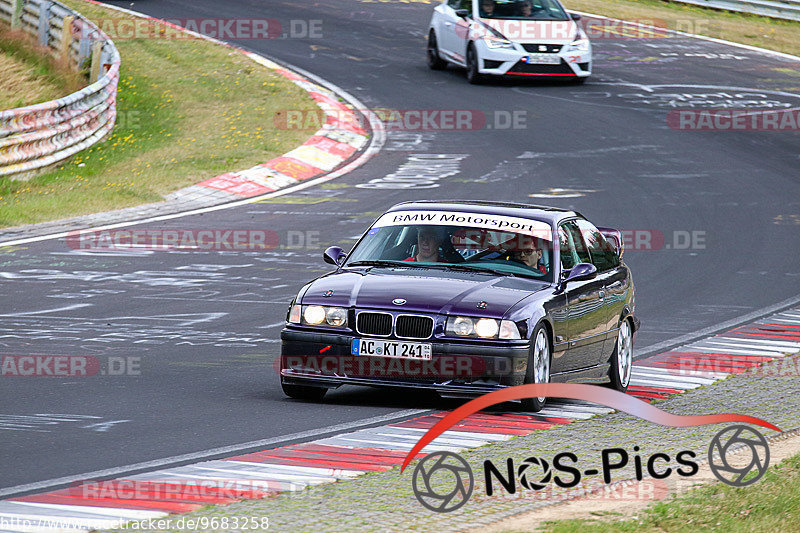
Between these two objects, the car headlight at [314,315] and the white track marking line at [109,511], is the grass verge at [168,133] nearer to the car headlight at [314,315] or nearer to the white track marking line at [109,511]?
the car headlight at [314,315]

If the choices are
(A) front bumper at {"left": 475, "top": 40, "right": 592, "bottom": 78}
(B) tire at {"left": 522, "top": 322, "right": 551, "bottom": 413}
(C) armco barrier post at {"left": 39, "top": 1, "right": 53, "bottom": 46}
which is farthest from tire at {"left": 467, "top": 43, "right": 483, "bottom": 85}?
(B) tire at {"left": 522, "top": 322, "right": 551, "bottom": 413}

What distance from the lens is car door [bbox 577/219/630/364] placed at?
34.7ft

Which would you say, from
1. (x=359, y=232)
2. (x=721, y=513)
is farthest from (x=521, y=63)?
(x=721, y=513)

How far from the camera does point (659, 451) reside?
7.91 m

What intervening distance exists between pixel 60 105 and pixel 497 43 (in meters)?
9.78

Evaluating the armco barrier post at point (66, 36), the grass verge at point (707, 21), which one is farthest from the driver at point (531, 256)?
the grass verge at point (707, 21)

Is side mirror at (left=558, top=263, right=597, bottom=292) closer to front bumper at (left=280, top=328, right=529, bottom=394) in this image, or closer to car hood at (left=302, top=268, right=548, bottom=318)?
car hood at (left=302, top=268, right=548, bottom=318)

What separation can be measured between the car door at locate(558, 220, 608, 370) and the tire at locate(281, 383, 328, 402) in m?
1.85

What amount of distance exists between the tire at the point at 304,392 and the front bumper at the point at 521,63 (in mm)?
19047

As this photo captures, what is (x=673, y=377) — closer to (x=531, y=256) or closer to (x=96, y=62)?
(x=531, y=256)

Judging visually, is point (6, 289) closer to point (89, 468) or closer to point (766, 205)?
point (89, 468)

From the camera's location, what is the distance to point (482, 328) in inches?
358

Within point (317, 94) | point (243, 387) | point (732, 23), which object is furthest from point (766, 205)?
point (732, 23)

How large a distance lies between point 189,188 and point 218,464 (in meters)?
14.3
